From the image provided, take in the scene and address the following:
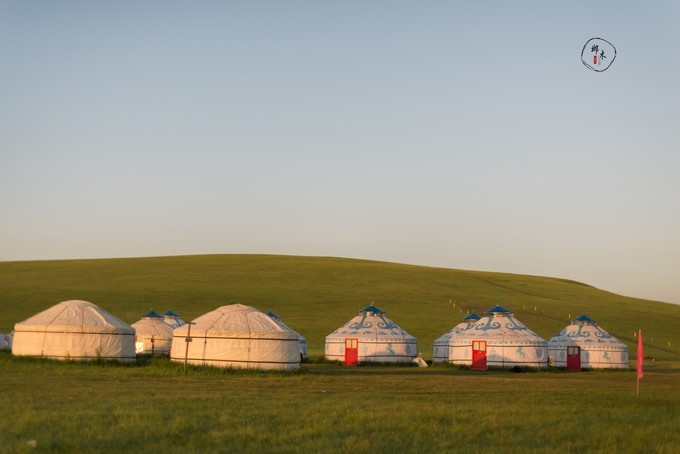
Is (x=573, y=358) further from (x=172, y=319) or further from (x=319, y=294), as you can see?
(x=319, y=294)

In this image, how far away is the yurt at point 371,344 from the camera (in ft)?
168

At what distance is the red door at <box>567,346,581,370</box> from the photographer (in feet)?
169

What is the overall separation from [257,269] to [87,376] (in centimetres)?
7321

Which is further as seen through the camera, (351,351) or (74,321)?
(351,351)

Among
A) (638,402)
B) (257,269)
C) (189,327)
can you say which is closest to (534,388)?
(638,402)

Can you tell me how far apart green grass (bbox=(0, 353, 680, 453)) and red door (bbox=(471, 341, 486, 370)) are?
16.5 m

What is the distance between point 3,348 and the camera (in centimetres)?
4794

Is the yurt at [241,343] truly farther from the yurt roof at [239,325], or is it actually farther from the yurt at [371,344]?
the yurt at [371,344]

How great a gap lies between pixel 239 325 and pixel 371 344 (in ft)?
51.2

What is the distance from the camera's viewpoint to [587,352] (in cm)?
5228

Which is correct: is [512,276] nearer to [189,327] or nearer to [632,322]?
[632,322]

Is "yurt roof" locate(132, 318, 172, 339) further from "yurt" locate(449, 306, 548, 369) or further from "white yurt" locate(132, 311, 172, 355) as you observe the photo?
"yurt" locate(449, 306, 548, 369)

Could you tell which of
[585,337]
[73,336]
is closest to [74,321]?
[73,336]

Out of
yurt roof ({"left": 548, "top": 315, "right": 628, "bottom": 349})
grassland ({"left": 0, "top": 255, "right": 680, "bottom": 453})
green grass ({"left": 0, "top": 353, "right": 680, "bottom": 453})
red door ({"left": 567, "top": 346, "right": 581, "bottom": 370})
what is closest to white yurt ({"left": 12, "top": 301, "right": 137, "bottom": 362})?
grassland ({"left": 0, "top": 255, "right": 680, "bottom": 453})
